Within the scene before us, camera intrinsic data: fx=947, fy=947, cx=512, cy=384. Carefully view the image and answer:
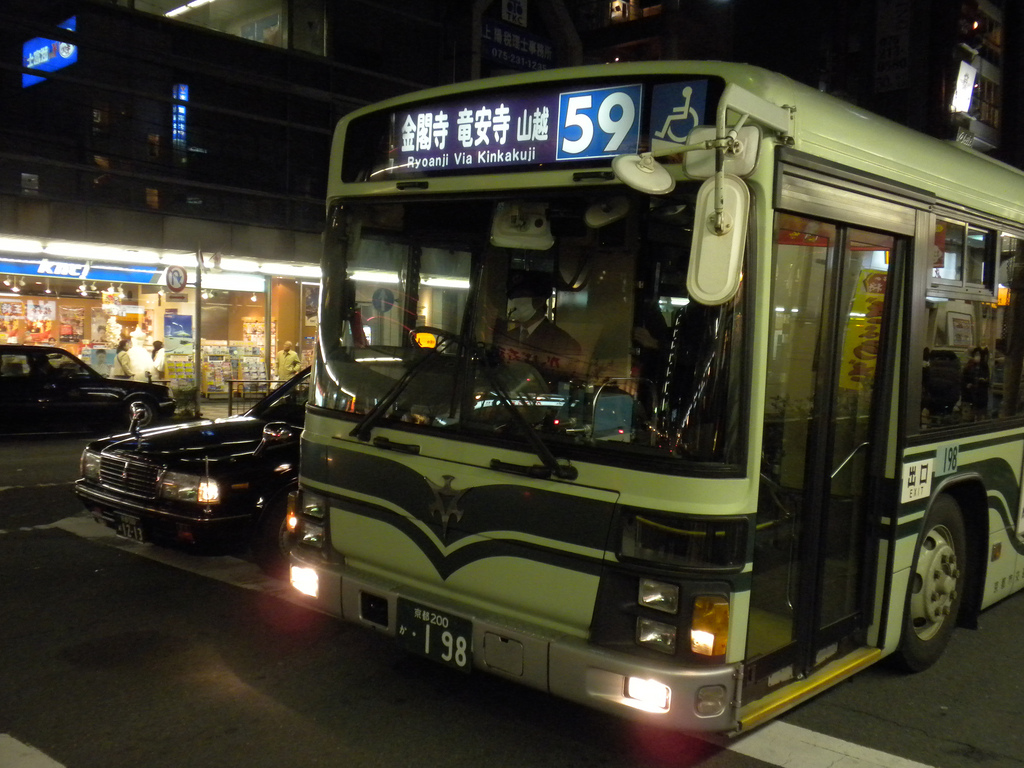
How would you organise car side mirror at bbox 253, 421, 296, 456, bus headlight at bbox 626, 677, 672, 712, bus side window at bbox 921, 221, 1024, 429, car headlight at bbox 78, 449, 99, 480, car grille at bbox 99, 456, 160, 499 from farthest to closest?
car headlight at bbox 78, 449, 99, 480
car side mirror at bbox 253, 421, 296, 456
car grille at bbox 99, 456, 160, 499
bus side window at bbox 921, 221, 1024, 429
bus headlight at bbox 626, 677, 672, 712

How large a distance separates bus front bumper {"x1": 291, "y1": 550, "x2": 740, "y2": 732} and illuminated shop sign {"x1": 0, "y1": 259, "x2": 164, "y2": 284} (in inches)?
686

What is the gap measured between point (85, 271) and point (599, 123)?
18.5m

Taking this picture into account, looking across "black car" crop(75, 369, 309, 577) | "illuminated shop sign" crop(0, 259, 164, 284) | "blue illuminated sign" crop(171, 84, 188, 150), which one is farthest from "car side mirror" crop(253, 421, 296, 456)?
"blue illuminated sign" crop(171, 84, 188, 150)

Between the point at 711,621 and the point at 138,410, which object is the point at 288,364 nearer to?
the point at 138,410

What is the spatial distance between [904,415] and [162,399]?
1425 centimetres

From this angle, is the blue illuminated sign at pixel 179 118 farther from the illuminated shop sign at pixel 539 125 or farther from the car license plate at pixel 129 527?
the illuminated shop sign at pixel 539 125

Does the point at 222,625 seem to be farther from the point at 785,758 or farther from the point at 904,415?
the point at 904,415

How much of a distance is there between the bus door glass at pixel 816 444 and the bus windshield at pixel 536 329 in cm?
43

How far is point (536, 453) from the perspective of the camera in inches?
160

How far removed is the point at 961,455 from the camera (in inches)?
214

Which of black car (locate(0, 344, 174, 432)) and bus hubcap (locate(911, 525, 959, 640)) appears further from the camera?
black car (locate(0, 344, 174, 432))

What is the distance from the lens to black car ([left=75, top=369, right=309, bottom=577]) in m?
6.53

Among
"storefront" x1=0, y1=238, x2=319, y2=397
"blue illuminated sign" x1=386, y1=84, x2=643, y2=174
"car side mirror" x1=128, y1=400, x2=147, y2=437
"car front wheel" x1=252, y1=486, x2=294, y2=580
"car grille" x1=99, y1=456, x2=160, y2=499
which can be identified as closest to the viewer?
"blue illuminated sign" x1=386, y1=84, x2=643, y2=174

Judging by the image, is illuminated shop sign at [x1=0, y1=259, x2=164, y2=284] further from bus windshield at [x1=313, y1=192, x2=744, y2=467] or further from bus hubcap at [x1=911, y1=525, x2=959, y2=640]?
bus hubcap at [x1=911, y1=525, x2=959, y2=640]
